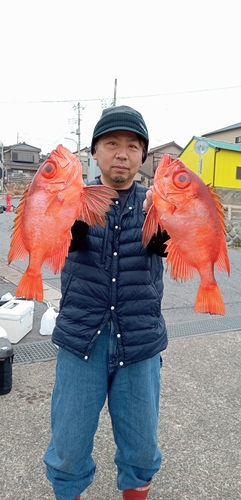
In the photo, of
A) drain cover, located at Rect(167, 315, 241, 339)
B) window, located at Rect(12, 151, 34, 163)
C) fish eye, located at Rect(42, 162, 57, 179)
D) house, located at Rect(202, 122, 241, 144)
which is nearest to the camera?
fish eye, located at Rect(42, 162, 57, 179)

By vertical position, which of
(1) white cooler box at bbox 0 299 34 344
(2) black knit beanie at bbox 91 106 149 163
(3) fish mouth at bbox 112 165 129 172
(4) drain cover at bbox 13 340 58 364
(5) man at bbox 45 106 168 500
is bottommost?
(4) drain cover at bbox 13 340 58 364

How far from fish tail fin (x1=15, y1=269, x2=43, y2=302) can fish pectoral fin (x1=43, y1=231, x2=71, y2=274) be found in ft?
0.24

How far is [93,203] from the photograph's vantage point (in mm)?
1634

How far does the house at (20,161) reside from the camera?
55.9 meters

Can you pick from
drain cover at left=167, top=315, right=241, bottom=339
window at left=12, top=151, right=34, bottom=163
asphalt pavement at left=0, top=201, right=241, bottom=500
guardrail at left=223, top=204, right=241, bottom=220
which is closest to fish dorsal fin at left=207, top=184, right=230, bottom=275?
asphalt pavement at left=0, top=201, right=241, bottom=500

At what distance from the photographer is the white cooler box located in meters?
4.02

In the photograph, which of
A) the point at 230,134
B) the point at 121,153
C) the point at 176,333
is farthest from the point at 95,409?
the point at 230,134

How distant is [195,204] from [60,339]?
89 cm

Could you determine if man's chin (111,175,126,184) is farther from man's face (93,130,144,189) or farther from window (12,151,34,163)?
window (12,151,34,163)

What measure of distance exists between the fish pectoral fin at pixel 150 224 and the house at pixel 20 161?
53.8m

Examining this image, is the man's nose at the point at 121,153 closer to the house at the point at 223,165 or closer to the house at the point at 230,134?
the house at the point at 223,165

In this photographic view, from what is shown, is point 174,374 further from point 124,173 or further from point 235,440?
point 124,173

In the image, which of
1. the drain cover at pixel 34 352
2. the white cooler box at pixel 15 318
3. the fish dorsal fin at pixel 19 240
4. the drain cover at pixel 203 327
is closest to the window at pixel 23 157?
the drain cover at pixel 203 327

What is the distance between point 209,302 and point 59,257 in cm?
66
